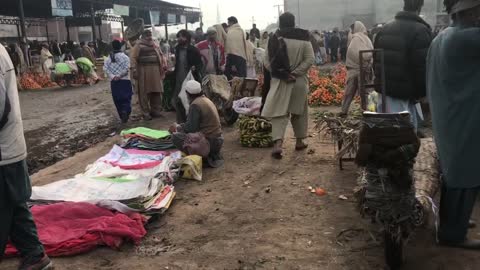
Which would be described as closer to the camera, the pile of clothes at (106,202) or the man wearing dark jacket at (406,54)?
the pile of clothes at (106,202)

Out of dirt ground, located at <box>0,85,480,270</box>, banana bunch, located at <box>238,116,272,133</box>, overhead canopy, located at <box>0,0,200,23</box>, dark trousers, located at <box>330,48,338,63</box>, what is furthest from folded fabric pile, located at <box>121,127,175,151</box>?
dark trousers, located at <box>330,48,338,63</box>

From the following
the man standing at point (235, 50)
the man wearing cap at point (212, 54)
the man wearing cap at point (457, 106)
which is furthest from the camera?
the man standing at point (235, 50)

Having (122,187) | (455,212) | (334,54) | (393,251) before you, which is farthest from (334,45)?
(393,251)

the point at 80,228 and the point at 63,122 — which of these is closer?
the point at 80,228

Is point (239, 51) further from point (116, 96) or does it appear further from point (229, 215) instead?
point (229, 215)

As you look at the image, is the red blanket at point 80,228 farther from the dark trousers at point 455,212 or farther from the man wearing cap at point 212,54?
the man wearing cap at point 212,54

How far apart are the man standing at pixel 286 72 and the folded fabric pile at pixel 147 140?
151 centimetres

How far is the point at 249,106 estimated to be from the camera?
25.6 ft

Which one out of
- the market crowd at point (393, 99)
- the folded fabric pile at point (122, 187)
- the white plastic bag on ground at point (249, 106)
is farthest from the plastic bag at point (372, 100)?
the folded fabric pile at point (122, 187)

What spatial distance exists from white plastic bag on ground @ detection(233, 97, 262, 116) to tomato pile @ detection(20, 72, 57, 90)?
40.5ft

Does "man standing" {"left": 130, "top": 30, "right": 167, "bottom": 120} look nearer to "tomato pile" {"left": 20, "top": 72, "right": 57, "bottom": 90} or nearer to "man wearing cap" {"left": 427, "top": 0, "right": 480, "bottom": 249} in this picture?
"man wearing cap" {"left": 427, "top": 0, "right": 480, "bottom": 249}

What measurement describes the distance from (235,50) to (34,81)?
34.8 feet

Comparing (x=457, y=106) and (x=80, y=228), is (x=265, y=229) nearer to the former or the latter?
(x=80, y=228)

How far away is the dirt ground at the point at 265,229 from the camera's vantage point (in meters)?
3.69
